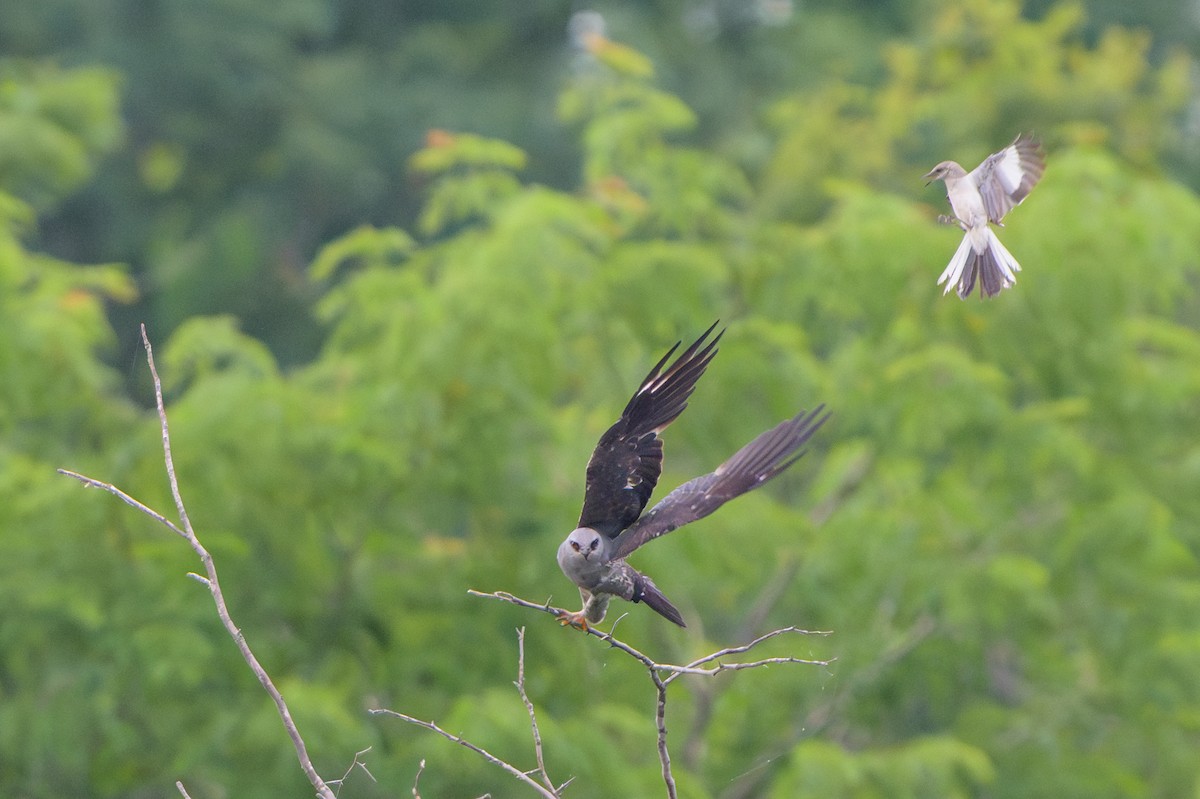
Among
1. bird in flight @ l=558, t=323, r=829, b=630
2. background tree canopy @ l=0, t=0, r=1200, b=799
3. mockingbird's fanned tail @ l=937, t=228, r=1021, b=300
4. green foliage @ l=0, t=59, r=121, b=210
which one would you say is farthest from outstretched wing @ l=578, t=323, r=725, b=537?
green foliage @ l=0, t=59, r=121, b=210

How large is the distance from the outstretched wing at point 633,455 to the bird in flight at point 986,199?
673mm

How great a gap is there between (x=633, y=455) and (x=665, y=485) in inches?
170

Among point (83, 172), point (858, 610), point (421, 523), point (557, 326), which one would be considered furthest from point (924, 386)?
point (83, 172)

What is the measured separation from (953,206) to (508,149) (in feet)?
18.6

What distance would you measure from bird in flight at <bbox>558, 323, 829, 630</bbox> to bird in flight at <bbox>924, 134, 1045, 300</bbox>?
1.80 feet

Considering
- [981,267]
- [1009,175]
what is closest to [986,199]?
[1009,175]

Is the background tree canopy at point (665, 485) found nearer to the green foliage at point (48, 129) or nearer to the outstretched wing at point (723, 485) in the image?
the green foliage at point (48, 129)

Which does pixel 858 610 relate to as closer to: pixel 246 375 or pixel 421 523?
pixel 421 523

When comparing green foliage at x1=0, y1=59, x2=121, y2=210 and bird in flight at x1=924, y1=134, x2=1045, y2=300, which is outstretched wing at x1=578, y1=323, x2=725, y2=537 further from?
green foliage at x1=0, y1=59, x2=121, y2=210

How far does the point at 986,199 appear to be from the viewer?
4.58 meters

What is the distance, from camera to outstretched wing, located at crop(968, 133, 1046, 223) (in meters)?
4.58

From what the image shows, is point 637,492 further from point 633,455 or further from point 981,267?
point 981,267

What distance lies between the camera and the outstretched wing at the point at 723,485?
4.33 m

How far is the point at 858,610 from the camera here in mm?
9414
